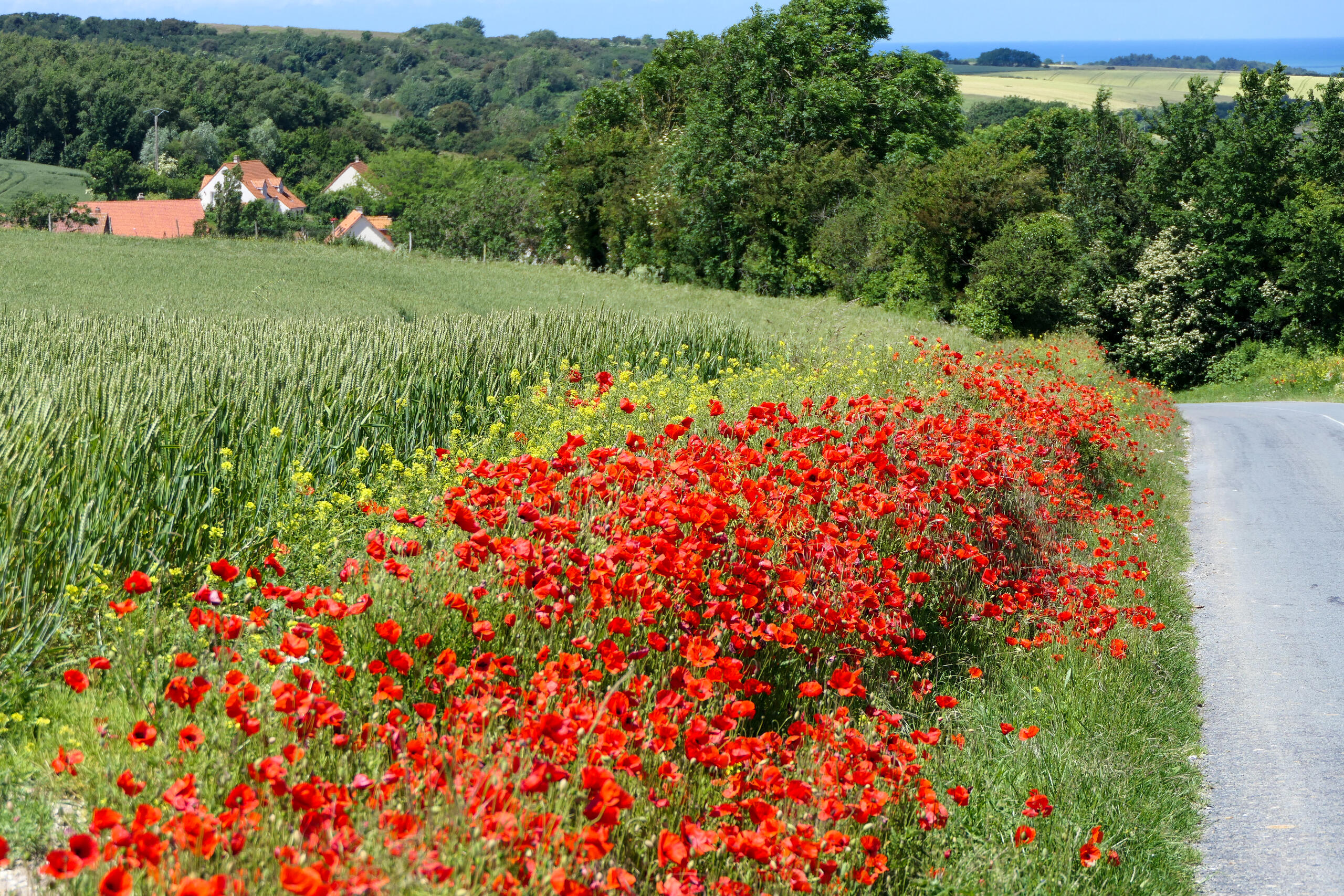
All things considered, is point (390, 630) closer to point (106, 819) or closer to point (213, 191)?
point (106, 819)

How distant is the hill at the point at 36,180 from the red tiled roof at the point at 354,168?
82.7 ft

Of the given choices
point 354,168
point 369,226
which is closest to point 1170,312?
point 369,226

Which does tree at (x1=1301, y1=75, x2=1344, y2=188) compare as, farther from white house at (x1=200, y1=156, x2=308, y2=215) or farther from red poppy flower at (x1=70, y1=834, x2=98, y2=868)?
white house at (x1=200, y1=156, x2=308, y2=215)

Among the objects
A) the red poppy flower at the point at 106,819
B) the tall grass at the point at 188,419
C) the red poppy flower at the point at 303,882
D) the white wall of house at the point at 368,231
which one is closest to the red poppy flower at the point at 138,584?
the red poppy flower at the point at 106,819

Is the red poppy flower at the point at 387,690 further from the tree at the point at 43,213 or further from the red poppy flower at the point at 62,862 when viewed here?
the tree at the point at 43,213

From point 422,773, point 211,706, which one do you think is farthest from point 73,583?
point 422,773

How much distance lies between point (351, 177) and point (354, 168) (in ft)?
8.43

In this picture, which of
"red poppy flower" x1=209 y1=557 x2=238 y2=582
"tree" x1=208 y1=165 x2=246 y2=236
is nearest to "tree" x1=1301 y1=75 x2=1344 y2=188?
"red poppy flower" x1=209 y1=557 x2=238 y2=582

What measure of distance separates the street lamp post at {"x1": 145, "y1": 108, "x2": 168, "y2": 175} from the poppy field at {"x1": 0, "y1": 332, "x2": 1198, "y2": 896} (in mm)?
117614

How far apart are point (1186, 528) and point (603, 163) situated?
38.1m

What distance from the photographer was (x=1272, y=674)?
18.6ft

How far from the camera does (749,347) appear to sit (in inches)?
552

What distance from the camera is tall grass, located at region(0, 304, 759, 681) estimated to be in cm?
402

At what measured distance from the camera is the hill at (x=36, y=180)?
291 feet
